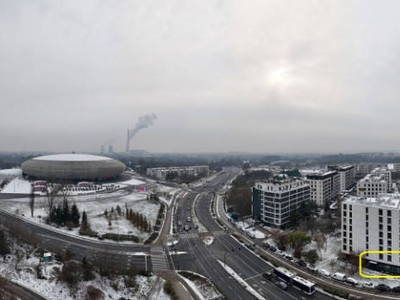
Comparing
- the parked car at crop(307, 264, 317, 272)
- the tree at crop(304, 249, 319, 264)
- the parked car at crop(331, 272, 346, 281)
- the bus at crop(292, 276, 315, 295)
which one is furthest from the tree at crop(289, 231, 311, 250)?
the bus at crop(292, 276, 315, 295)

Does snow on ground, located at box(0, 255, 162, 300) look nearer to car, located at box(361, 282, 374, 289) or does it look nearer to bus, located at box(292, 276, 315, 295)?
bus, located at box(292, 276, 315, 295)

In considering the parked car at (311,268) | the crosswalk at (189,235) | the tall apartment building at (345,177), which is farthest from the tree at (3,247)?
the tall apartment building at (345,177)

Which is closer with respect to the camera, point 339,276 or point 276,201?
point 339,276

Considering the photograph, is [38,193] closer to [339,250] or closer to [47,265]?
[47,265]

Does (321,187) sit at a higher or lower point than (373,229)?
higher

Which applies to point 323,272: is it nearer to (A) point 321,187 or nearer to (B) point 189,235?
(B) point 189,235

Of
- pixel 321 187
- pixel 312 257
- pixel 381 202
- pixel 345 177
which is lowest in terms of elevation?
pixel 312 257

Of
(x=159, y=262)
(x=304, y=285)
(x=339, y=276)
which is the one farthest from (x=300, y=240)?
(x=159, y=262)
